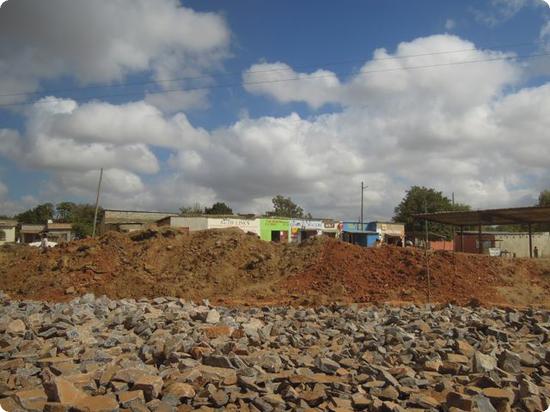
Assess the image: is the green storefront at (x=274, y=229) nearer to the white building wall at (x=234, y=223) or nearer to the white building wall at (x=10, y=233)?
the white building wall at (x=234, y=223)

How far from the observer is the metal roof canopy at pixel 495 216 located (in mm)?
20938

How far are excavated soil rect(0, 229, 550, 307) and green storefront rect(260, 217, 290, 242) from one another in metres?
22.6

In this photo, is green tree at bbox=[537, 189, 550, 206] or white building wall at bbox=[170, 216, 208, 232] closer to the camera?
white building wall at bbox=[170, 216, 208, 232]

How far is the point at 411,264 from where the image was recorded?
56.7 feet

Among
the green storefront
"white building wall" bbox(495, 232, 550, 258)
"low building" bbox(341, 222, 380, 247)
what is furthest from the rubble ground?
"white building wall" bbox(495, 232, 550, 258)

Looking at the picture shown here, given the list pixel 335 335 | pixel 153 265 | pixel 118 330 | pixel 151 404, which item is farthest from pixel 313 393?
pixel 153 265

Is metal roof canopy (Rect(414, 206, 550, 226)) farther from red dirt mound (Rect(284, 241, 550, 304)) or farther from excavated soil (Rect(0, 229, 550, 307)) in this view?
excavated soil (Rect(0, 229, 550, 307))

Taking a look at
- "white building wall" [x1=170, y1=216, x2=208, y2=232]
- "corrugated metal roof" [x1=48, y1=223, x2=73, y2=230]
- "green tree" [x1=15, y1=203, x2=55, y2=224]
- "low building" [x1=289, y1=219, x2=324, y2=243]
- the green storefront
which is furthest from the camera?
"green tree" [x1=15, y1=203, x2=55, y2=224]

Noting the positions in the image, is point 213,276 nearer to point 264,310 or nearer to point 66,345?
point 264,310

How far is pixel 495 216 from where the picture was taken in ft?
76.6

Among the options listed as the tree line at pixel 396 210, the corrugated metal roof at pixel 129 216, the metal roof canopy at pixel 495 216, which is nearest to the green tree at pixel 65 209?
the tree line at pixel 396 210

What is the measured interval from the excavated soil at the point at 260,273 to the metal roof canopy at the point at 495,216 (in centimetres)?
330

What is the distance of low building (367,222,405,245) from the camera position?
4675 cm

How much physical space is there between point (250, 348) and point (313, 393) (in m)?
2.22
